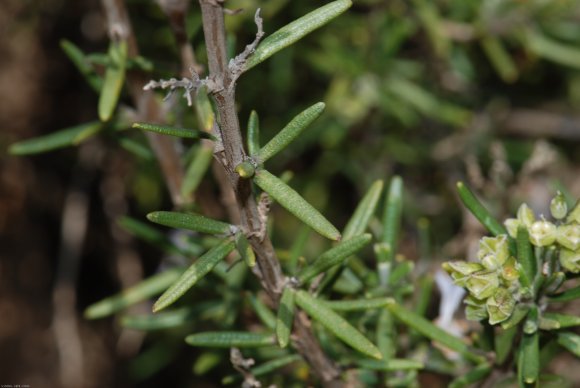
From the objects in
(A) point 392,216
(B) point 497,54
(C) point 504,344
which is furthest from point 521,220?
(B) point 497,54

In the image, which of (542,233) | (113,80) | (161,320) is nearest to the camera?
(542,233)

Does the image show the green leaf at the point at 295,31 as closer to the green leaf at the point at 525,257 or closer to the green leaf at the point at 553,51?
the green leaf at the point at 525,257

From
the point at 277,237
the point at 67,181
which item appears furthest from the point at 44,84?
the point at 277,237

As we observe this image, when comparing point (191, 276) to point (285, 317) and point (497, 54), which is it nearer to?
point (285, 317)

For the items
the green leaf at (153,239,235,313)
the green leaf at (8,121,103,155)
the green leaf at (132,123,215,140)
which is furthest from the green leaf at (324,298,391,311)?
the green leaf at (8,121,103,155)

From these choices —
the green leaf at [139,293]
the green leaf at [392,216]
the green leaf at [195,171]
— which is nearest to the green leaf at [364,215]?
the green leaf at [392,216]

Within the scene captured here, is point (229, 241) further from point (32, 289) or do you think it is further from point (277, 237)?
point (32, 289)
